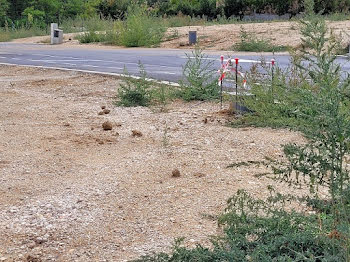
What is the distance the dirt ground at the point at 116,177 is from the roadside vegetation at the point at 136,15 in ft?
47.2

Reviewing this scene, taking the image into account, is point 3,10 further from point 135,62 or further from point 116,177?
point 116,177

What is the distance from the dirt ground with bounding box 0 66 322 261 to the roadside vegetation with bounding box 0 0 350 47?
14.4m

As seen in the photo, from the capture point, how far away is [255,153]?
744 centimetres

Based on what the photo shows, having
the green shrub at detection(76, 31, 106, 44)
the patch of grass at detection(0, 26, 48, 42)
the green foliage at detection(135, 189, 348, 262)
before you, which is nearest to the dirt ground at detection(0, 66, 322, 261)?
the green foliage at detection(135, 189, 348, 262)

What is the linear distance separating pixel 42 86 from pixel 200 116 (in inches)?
219

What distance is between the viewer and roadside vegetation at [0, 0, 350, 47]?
29.8 metres

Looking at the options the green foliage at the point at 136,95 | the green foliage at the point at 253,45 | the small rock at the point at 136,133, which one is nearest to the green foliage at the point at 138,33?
the green foliage at the point at 253,45

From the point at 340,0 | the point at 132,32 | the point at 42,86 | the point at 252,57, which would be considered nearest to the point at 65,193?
the point at 42,86

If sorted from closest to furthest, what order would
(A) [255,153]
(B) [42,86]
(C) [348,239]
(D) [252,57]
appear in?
(C) [348,239] < (A) [255,153] < (B) [42,86] < (D) [252,57]

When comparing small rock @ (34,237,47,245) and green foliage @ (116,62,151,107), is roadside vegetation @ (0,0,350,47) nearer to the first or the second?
green foliage @ (116,62,151,107)

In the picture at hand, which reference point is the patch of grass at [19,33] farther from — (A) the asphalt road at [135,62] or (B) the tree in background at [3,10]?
(A) the asphalt road at [135,62]

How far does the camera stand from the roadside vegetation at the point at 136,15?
97.9 ft

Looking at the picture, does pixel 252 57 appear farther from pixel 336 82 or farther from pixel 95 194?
pixel 336 82

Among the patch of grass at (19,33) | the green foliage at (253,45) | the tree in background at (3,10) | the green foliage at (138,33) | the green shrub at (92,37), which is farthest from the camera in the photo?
the tree in background at (3,10)
